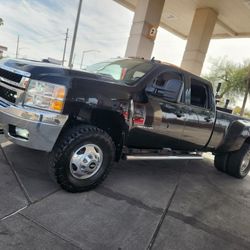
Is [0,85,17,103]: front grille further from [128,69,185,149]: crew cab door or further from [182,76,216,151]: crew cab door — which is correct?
[182,76,216,151]: crew cab door

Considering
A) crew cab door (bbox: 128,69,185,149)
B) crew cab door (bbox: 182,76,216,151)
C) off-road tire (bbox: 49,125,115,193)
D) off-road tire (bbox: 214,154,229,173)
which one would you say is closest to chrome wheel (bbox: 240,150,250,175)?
off-road tire (bbox: 214,154,229,173)

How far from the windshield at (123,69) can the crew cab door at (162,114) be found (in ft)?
0.84

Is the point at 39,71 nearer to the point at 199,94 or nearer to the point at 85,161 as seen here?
the point at 85,161

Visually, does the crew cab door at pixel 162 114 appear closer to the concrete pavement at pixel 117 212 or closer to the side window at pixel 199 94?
the side window at pixel 199 94

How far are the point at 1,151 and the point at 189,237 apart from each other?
123 inches

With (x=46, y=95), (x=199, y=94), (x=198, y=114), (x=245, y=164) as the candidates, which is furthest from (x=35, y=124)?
(x=245, y=164)

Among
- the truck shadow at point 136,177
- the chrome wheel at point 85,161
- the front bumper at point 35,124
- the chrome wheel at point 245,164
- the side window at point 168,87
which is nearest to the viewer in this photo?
the front bumper at point 35,124

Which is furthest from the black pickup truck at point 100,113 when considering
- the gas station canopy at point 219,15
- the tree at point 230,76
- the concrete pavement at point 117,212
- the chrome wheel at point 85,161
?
the tree at point 230,76

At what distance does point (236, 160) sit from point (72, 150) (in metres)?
4.21

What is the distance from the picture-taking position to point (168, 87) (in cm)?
455

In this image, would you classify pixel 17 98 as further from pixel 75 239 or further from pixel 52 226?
pixel 75 239

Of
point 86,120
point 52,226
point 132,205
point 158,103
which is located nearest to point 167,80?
point 158,103

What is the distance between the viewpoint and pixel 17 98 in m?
3.39

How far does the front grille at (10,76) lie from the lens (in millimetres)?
3443
